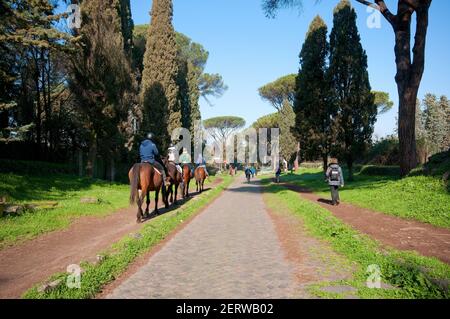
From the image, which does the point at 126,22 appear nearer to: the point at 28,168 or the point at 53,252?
the point at 28,168

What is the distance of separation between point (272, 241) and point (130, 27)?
A: 1146 inches

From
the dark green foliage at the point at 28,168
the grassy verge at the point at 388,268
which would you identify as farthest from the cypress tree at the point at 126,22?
the grassy verge at the point at 388,268

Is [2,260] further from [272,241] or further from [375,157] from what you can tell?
[375,157]

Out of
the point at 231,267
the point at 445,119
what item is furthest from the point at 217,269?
the point at 445,119

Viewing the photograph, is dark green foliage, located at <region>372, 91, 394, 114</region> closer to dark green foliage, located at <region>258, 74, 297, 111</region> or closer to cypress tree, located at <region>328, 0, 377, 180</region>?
dark green foliage, located at <region>258, 74, 297, 111</region>

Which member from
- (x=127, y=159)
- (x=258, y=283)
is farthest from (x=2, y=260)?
(x=127, y=159)

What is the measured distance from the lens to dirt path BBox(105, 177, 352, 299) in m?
4.91

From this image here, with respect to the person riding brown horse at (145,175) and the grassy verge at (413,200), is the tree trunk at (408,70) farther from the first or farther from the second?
the person riding brown horse at (145,175)

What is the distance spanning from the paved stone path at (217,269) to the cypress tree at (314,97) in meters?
21.7

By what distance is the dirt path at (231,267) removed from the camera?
491 centimetres

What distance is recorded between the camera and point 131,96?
2612 centimetres

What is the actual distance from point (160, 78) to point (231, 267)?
93.4 ft

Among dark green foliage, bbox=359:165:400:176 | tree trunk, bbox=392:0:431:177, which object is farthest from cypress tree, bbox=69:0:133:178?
dark green foliage, bbox=359:165:400:176

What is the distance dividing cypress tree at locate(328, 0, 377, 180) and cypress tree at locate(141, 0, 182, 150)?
47.3ft
